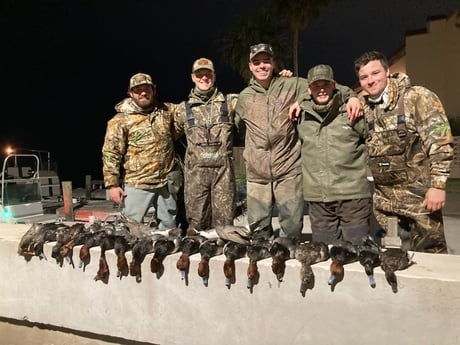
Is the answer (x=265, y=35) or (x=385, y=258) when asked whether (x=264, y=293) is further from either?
(x=265, y=35)

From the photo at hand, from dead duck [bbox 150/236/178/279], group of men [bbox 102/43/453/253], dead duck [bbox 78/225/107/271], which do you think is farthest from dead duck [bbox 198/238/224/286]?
dead duck [bbox 78/225/107/271]

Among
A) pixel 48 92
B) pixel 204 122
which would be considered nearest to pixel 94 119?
pixel 48 92

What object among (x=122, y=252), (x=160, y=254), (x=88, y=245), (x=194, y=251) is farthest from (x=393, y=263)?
(x=88, y=245)

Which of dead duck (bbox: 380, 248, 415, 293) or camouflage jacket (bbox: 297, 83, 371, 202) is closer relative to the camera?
dead duck (bbox: 380, 248, 415, 293)

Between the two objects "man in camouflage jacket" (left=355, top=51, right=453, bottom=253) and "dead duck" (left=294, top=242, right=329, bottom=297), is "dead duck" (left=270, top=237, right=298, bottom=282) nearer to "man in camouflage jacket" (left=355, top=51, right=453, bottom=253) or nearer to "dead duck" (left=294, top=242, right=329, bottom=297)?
"dead duck" (left=294, top=242, right=329, bottom=297)

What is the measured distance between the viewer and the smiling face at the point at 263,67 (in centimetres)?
463

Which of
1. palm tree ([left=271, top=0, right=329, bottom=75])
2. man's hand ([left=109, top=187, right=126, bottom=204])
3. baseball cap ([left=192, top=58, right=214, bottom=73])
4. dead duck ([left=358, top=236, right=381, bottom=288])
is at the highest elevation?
palm tree ([left=271, top=0, right=329, bottom=75])

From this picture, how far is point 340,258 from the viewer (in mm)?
3438

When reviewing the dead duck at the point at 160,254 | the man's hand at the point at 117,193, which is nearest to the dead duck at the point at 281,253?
the dead duck at the point at 160,254

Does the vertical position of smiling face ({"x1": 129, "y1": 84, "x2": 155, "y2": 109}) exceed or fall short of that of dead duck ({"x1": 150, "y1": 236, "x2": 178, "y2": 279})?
it exceeds it

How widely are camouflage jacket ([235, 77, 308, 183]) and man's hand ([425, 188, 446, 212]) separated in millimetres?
1293

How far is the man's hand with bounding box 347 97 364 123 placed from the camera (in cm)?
404

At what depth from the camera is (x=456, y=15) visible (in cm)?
2225

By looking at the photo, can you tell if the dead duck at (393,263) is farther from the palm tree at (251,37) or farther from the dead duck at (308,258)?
Answer: the palm tree at (251,37)
